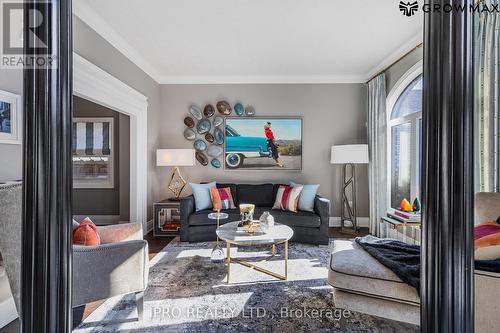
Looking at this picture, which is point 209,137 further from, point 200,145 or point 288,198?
point 288,198

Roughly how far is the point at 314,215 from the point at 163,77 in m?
3.31

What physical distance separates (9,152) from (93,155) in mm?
2842

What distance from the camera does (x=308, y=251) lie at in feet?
9.88

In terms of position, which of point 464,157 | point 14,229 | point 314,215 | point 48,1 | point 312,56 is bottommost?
point 314,215

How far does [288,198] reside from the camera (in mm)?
3529

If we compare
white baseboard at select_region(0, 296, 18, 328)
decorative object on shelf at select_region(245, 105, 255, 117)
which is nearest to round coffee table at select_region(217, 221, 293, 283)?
white baseboard at select_region(0, 296, 18, 328)

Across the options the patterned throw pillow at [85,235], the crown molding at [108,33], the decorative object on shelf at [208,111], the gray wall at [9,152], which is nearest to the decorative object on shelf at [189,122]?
the decorative object on shelf at [208,111]

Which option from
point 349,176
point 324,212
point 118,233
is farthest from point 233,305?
point 349,176

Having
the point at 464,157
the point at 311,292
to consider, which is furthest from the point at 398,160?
the point at 464,157

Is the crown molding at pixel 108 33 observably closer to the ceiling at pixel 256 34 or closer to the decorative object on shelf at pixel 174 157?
the ceiling at pixel 256 34

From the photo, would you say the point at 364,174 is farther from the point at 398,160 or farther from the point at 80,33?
the point at 80,33

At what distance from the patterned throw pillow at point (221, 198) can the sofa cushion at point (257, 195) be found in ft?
0.71

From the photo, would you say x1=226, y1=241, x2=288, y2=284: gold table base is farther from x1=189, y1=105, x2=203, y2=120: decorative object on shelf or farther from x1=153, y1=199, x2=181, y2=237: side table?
x1=189, y1=105, x2=203, y2=120: decorative object on shelf

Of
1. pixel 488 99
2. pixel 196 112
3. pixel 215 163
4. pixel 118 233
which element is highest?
pixel 196 112
